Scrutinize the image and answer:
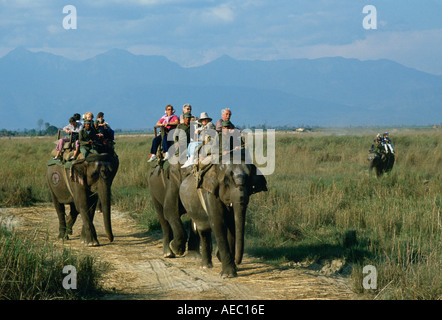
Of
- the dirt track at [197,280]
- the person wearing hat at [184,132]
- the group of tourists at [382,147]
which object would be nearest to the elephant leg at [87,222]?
the dirt track at [197,280]

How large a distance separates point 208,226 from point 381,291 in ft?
9.94

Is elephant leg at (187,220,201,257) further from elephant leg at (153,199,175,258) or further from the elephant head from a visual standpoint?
the elephant head

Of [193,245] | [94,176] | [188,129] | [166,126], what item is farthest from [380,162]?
[94,176]

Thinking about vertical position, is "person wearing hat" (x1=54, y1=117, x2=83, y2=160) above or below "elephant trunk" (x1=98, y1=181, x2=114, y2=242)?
above

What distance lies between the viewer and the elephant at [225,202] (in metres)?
8.34

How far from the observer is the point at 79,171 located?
1196cm

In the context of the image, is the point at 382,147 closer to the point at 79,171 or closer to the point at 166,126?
the point at 166,126

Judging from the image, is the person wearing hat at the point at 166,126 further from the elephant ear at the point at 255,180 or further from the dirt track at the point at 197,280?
the elephant ear at the point at 255,180

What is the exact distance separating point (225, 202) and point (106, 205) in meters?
3.65

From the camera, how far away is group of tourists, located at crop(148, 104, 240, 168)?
925cm

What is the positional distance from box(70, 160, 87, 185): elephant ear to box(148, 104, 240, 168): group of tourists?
1.45 metres

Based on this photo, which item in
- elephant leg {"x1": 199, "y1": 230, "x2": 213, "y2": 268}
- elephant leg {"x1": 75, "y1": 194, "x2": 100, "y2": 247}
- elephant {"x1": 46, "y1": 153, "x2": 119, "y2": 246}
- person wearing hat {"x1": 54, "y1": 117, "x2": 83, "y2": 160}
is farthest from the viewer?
person wearing hat {"x1": 54, "y1": 117, "x2": 83, "y2": 160}

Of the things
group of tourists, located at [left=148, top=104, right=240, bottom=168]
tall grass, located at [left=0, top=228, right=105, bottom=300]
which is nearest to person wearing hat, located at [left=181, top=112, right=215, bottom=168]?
group of tourists, located at [left=148, top=104, right=240, bottom=168]
